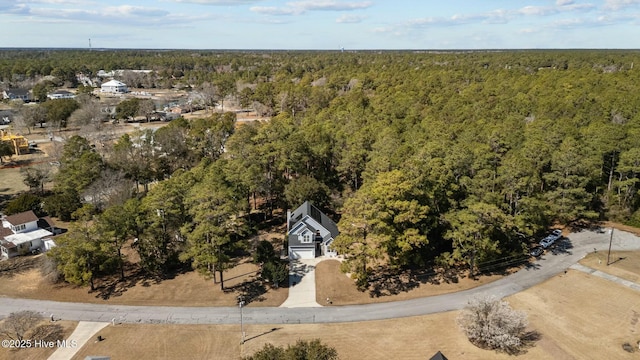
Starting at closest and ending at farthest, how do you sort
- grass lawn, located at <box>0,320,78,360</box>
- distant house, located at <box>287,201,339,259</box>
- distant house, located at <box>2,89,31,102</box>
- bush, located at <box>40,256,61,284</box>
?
grass lawn, located at <box>0,320,78,360</box> → bush, located at <box>40,256,61,284</box> → distant house, located at <box>287,201,339,259</box> → distant house, located at <box>2,89,31,102</box>

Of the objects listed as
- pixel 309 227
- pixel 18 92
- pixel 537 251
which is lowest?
pixel 537 251

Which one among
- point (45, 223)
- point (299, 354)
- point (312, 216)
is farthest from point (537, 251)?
point (45, 223)

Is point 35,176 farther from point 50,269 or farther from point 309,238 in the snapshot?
point 309,238

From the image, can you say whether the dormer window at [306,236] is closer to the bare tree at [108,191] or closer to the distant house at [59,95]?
the bare tree at [108,191]

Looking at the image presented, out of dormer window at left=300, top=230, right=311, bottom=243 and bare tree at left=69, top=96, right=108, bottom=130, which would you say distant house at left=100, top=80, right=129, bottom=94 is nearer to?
bare tree at left=69, top=96, right=108, bottom=130

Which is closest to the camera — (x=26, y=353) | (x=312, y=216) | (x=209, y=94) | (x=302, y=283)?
(x=26, y=353)

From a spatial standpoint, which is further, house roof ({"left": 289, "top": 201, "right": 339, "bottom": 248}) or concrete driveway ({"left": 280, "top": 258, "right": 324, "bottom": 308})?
house roof ({"left": 289, "top": 201, "right": 339, "bottom": 248})

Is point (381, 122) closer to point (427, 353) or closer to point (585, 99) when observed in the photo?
point (585, 99)

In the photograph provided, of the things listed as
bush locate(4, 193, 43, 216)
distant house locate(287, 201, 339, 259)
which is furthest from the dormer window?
bush locate(4, 193, 43, 216)
